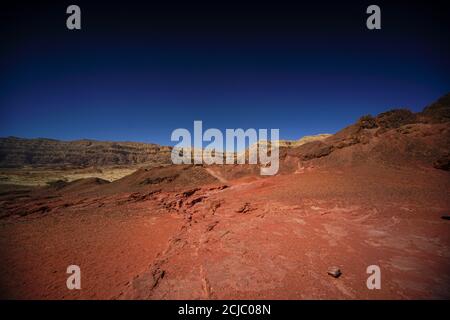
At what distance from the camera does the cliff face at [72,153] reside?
75725 millimetres

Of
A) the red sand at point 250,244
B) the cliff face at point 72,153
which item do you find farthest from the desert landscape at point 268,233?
the cliff face at point 72,153

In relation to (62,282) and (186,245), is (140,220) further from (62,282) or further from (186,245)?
(62,282)

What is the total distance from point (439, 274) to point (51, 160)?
99.1m

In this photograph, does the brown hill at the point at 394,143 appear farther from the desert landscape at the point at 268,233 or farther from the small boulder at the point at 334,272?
the small boulder at the point at 334,272

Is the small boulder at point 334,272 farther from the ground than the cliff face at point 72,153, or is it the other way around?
the cliff face at point 72,153

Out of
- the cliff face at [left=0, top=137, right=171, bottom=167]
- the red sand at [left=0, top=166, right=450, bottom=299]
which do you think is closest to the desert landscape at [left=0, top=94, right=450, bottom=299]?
the red sand at [left=0, top=166, right=450, bottom=299]

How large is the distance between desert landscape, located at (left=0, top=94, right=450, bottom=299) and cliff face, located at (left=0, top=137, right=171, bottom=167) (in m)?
68.4

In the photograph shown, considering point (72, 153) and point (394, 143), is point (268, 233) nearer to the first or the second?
point (394, 143)

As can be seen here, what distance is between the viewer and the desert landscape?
526cm

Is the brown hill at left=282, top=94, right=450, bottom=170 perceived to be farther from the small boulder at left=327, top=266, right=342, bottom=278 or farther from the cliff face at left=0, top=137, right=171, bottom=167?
the cliff face at left=0, top=137, right=171, bottom=167

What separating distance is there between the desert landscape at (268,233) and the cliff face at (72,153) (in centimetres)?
6840

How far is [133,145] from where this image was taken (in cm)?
10212

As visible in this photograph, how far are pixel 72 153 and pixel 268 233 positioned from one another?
9477 centimetres
